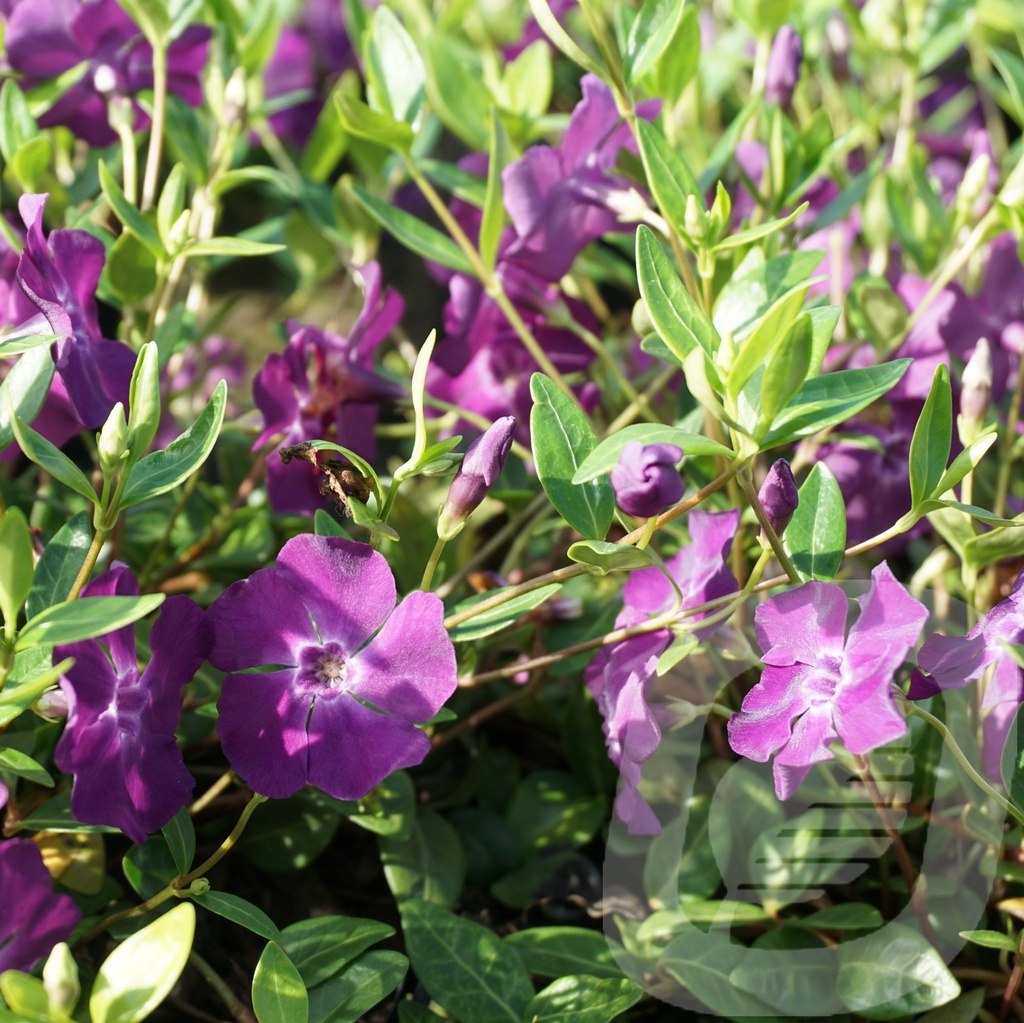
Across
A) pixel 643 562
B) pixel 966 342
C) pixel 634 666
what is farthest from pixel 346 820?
pixel 966 342

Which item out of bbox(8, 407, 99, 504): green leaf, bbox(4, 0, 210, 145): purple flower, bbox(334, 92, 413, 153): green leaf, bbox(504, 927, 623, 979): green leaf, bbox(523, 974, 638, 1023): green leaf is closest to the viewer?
bbox(8, 407, 99, 504): green leaf

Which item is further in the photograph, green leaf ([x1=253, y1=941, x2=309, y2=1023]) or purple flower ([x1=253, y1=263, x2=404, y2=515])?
purple flower ([x1=253, y1=263, x2=404, y2=515])

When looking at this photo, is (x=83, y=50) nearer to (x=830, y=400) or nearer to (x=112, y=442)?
(x=112, y=442)

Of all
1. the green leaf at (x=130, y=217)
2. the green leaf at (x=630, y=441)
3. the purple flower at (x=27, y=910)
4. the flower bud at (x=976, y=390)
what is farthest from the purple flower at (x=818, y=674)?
the green leaf at (x=130, y=217)

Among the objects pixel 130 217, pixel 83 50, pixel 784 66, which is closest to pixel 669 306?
pixel 130 217

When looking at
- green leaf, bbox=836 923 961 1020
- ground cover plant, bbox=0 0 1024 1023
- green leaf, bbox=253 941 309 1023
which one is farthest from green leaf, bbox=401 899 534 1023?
green leaf, bbox=836 923 961 1020

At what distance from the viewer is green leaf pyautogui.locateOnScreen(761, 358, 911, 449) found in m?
0.76

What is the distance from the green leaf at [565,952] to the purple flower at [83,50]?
92cm

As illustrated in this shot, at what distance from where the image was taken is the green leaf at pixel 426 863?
97 centimetres

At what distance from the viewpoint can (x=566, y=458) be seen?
2.60ft

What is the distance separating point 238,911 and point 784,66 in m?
0.98

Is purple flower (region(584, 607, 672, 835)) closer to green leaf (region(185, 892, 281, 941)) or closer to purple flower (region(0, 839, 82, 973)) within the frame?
green leaf (region(185, 892, 281, 941))

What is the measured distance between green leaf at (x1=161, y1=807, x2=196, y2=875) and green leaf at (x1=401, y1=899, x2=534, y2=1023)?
19 centimetres

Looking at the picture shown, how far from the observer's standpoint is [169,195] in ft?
3.15
